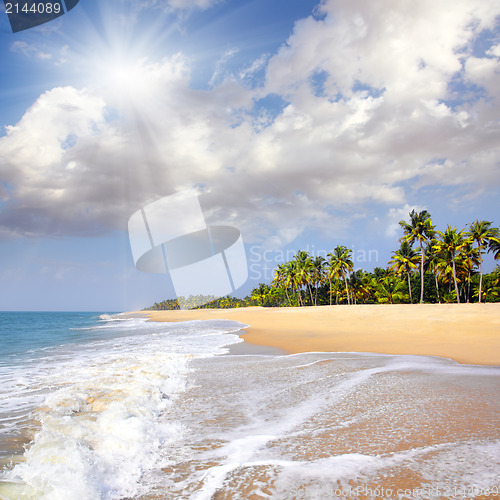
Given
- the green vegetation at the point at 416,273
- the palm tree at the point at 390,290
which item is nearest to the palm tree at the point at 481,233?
the green vegetation at the point at 416,273

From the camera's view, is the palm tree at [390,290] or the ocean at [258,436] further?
the palm tree at [390,290]

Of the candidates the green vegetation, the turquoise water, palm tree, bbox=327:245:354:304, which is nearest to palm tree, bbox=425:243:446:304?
the green vegetation

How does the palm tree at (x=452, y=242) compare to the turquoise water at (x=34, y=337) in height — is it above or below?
above

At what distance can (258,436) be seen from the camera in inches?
145

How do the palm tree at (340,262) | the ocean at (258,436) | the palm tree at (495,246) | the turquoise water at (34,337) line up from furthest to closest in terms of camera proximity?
the palm tree at (340,262), the palm tree at (495,246), the turquoise water at (34,337), the ocean at (258,436)

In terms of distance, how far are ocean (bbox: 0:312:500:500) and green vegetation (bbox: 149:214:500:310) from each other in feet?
140

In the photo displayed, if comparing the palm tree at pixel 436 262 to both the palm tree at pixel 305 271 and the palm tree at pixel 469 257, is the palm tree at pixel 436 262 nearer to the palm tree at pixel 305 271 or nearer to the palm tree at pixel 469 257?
the palm tree at pixel 469 257

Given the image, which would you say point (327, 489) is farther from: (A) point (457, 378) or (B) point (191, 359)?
(B) point (191, 359)

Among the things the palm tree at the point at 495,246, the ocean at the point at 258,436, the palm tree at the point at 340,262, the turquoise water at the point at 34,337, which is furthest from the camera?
the palm tree at the point at 340,262

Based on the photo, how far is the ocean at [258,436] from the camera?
8.60 ft

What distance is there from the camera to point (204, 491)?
2598mm

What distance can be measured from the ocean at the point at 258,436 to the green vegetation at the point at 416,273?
42690 millimetres

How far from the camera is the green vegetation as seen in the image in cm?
4353

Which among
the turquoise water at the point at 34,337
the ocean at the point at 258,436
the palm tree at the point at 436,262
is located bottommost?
the turquoise water at the point at 34,337
